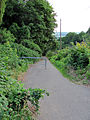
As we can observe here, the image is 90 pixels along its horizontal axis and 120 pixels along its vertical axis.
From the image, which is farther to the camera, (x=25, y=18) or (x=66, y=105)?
(x=25, y=18)

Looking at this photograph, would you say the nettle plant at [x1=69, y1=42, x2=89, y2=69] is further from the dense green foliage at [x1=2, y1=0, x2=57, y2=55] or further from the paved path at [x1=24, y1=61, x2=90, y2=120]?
the dense green foliage at [x1=2, y1=0, x2=57, y2=55]

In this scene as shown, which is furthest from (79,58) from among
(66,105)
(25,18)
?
(25,18)

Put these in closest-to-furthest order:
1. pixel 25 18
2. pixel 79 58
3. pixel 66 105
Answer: pixel 66 105
pixel 79 58
pixel 25 18

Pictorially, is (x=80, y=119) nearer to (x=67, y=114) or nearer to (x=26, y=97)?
(x=67, y=114)

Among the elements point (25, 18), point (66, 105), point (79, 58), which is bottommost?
point (66, 105)

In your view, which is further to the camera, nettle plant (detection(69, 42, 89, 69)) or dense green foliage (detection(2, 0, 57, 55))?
dense green foliage (detection(2, 0, 57, 55))

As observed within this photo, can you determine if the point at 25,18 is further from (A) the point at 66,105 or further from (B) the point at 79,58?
(A) the point at 66,105

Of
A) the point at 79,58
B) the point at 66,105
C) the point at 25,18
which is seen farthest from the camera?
the point at 25,18

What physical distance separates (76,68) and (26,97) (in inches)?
267

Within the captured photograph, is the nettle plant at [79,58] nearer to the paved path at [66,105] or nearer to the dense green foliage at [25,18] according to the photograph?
the paved path at [66,105]

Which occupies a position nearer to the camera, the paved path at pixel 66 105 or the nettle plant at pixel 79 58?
the paved path at pixel 66 105

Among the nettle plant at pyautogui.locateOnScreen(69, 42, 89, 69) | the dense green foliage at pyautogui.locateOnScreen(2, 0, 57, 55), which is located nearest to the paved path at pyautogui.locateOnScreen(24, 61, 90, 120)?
the nettle plant at pyautogui.locateOnScreen(69, 42, 89, 69)

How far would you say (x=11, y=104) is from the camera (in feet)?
9.61

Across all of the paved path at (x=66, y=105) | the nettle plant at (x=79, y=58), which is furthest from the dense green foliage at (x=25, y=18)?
the paved path at (x=66, y=105)
